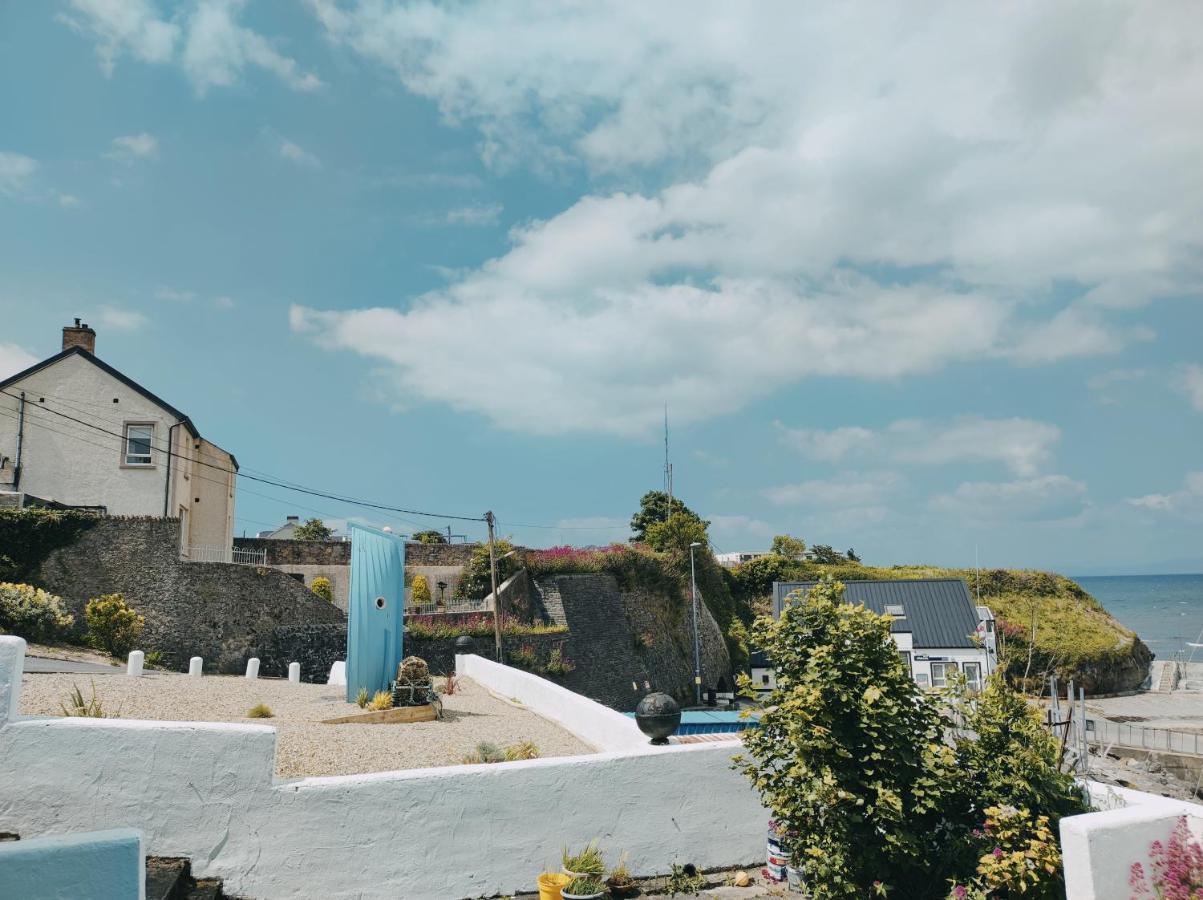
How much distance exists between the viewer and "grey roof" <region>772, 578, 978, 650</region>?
32875 mm

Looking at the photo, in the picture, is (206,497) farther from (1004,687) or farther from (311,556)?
(1004,687)

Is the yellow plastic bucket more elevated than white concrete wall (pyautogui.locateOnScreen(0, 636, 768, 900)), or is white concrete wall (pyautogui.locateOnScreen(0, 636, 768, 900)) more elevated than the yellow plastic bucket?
white concrete wall (pyautogui.locateOnScreen(0, 636, 768, 900))

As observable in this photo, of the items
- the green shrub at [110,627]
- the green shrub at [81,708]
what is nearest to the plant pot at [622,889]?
the green shrub at [81,708]

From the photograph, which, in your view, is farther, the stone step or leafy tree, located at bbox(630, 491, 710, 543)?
leafy tree, located at bbox(630, 491, 710, 543)

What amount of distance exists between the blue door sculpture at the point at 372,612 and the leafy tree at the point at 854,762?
9.34 m

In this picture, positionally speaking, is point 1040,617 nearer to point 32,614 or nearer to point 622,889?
point 622,889

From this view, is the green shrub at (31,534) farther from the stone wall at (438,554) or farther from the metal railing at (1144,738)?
the metal railing at (1144,738)

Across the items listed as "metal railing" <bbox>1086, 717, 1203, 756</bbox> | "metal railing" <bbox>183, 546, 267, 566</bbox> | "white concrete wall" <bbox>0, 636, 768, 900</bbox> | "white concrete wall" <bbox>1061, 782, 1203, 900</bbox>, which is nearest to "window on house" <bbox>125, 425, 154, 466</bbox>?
"metal railing" <bbox>183, 546, 267, 566</bbox>

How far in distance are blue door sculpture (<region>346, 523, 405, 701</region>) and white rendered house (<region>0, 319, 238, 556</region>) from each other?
15770 mm

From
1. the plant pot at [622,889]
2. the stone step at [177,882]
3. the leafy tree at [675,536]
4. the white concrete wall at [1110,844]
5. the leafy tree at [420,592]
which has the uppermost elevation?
the leafy tree at [675,536]

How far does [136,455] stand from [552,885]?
27009mm

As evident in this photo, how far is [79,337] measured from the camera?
2878cm

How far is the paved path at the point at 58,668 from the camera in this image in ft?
45.7

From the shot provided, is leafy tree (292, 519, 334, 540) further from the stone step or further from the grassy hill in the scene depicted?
the stone step
